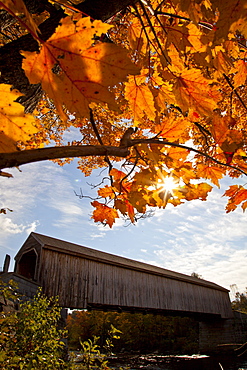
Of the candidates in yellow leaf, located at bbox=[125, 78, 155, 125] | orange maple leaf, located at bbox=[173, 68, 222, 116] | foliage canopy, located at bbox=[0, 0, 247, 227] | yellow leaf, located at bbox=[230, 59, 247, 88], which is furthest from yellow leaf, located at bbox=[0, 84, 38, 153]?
yellow leaf, located at bbox=[230, 59, 247, 88]

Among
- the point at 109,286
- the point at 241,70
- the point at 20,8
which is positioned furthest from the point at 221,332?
the point at 20,8

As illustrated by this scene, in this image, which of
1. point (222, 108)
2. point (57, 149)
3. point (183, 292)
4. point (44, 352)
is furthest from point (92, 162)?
point (183, 292)

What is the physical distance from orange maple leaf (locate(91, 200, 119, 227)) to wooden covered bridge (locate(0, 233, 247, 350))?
724 cm

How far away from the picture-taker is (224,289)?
2369cm

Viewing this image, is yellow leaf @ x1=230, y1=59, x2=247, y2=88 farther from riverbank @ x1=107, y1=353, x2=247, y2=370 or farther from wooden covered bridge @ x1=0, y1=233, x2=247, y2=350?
riverbank @ x1=107, y1=353, x2=247, y2=370

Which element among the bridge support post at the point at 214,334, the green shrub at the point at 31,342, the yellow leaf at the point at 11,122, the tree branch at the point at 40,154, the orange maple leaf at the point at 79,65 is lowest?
the bridge support post at the point at 214,334

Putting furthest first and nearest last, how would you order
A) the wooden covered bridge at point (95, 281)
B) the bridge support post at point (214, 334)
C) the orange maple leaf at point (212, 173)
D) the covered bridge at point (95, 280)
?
1. the bridge support post at point (214, 334)
2. the covered bridge at point (95, 280)
3. the wooden covered bridge at point (95, 281)
4. the orange maple leaf at point (212, 173)

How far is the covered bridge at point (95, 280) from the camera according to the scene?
11312mm

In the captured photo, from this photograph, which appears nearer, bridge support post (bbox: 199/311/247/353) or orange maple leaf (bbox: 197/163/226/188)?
orange maple leaf (bbox: 197/163/226/188)

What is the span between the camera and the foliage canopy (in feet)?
1.88

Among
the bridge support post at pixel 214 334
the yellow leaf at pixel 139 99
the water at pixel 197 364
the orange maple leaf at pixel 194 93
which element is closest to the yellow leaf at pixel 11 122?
the yellow leaf at pixel 139 99

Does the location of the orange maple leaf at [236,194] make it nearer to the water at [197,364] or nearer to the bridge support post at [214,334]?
the water at [197,364]

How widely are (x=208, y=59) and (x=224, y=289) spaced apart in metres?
27.0

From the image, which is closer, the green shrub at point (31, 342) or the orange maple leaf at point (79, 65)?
the orange maple leaf at point (79, 65)
